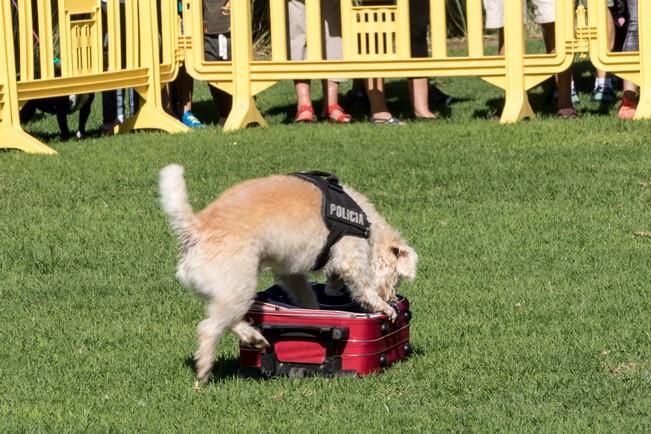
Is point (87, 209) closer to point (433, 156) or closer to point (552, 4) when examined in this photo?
point (433, 156)

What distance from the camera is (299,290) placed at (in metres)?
6.46

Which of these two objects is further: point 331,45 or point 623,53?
point 331,45

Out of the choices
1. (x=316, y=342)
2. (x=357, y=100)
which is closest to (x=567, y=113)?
(x=357, y=100)

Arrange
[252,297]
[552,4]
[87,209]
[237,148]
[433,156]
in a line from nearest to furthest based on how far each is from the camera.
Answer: [252,297]
[87,209]
[433,156]
[237,148]
[552,4]

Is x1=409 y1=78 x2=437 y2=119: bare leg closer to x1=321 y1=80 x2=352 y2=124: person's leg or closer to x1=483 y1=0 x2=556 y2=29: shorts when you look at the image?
x1=321 y1=80 x2=352 y2=124: person's leg

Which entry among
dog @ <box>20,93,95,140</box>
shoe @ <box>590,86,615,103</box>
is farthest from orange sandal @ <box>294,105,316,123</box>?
shoe @ <box>590,86,615,103</box>

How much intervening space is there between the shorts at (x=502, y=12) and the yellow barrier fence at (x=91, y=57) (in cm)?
314

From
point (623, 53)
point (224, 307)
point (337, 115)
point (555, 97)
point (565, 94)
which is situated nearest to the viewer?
point (224, 307)

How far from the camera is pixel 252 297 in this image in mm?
5867

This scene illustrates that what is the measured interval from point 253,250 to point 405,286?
2.12 metres

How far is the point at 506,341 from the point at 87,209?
4242mm

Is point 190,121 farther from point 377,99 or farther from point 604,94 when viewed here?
point 604,94

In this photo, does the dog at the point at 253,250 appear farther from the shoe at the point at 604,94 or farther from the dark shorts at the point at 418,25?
the shoe at the point at 604,94

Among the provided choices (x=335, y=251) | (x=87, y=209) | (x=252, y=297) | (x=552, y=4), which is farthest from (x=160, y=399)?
(x=552, y=4)
